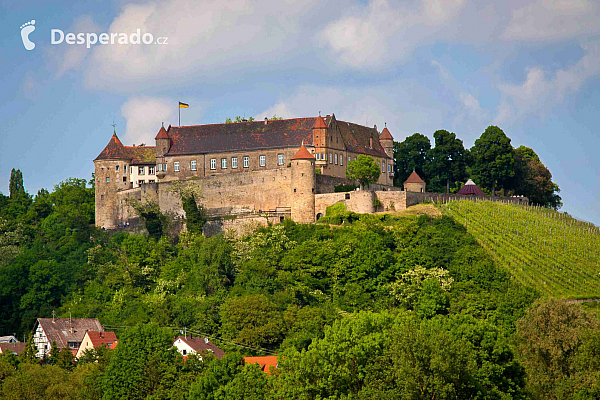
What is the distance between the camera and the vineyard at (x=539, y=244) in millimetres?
63719

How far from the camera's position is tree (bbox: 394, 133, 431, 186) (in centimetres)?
8950

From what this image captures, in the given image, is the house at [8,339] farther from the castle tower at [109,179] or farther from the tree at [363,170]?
the tree at [363,170]

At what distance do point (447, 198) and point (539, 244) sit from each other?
9.20 metres

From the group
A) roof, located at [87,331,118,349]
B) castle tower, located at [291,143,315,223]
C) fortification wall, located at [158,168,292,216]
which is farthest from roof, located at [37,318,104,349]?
castle tower, located at [291,143,315,223]

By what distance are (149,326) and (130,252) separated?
21796 mm

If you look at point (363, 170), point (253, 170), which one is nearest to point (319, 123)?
point (363, 170)

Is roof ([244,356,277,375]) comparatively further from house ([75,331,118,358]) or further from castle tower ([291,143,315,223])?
castle tower ([291,143,315,223])

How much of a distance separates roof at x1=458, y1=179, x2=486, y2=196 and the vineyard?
3588 millimetres

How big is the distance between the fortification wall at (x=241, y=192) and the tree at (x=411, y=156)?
57.8 feet

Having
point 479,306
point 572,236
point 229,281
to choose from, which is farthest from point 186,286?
point 572,236

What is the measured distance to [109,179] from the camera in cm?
8262

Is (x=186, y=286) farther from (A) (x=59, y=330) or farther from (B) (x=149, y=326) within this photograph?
(B) (x=149, y=326)

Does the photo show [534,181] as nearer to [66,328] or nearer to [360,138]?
[360,138]

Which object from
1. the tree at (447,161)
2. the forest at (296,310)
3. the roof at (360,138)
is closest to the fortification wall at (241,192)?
the forest at (296,310)
